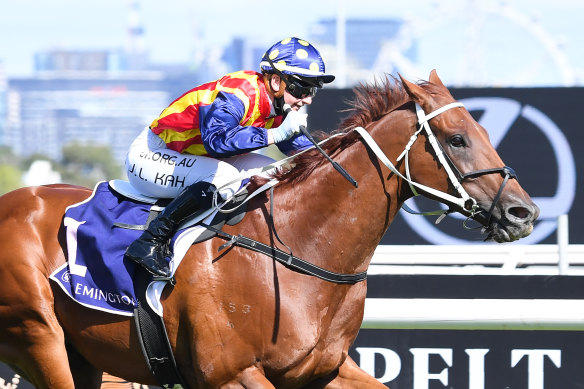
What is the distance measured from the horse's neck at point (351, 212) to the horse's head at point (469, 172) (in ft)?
0.45

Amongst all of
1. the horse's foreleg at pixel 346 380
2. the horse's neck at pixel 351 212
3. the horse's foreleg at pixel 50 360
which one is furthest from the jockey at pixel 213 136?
the horse's foreleg at pixel 346 380

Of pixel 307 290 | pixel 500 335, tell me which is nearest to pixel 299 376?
pixel 307 290

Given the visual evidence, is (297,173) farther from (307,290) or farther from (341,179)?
(307,290)

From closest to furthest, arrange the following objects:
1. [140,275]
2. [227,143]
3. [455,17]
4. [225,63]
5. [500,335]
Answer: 1. [227,143]
2. [140,275]
3. [500,335]
4. [455,17]
5. [225,63]

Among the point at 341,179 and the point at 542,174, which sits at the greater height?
the point at 341,179

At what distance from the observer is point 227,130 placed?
3852 mm

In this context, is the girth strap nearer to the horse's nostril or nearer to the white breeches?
the white breeches

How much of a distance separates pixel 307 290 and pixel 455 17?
7885 centimetres

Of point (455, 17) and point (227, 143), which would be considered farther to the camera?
point (455, 17)

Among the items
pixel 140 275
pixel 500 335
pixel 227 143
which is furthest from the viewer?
pixel 500 335

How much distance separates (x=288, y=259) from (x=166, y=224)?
1.74ft

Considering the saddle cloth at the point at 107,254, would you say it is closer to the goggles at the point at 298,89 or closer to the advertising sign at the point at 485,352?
the goggles at the point at 298,89

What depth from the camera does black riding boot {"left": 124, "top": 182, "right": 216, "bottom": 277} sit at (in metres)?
3.94

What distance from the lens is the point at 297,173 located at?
4.14 m
